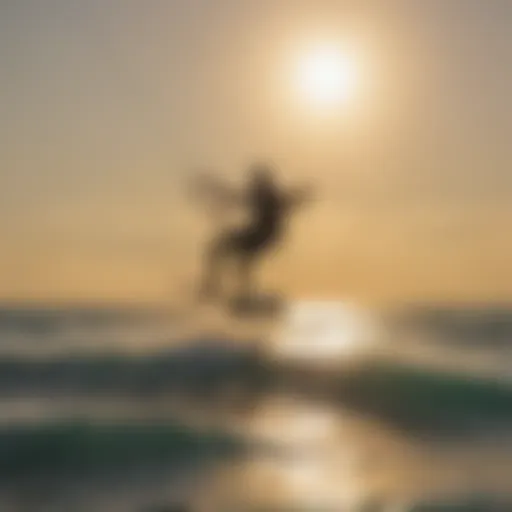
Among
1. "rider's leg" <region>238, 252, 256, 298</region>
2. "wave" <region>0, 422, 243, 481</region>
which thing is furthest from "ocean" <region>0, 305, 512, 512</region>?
"rider's leg" <region>238, 252, 256, 298</region>

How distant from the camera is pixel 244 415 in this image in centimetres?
216

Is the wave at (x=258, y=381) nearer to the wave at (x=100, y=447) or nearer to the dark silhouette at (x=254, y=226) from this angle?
the wave at (x=100, y=447)

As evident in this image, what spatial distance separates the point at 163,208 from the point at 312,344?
0.76 metres

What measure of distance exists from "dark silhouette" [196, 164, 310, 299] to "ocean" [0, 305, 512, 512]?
0.79ft

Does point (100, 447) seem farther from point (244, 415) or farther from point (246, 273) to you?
point (246, 273)

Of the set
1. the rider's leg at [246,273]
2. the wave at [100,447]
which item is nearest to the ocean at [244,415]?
the wave at [100,447]

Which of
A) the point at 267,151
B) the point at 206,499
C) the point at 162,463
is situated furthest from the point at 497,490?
the point at 267,151

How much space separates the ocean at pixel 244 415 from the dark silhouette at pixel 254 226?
9.5 inches

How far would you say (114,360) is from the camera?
251cm

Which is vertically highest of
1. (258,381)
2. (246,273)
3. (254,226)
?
(254,226)

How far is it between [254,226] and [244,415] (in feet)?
1.64

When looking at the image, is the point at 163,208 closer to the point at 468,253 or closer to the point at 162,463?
the point at 162,463

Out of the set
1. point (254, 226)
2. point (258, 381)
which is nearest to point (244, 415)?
point (258, 381)

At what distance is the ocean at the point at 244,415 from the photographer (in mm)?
1657
